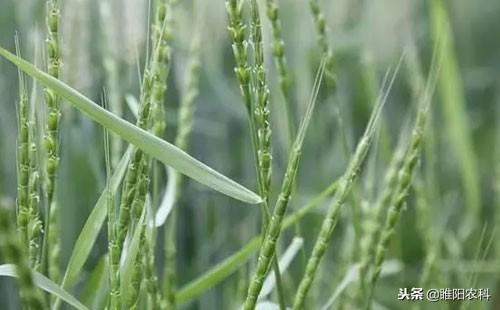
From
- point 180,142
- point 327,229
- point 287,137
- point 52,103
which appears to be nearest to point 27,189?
point 52,103

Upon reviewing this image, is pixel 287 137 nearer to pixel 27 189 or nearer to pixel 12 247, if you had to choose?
pixel 27 189

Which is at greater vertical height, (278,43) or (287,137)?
(278,43)

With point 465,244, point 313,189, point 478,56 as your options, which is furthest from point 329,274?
point 478,56

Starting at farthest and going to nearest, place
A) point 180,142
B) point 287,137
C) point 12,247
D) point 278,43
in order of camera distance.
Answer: point 287,137
point 180,142
point 278,43
point 12,247

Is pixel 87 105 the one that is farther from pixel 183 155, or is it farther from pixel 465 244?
pixel 465 244

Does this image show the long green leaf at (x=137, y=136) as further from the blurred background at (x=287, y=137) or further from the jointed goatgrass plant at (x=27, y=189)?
the blurred background at (x=287, y=137)

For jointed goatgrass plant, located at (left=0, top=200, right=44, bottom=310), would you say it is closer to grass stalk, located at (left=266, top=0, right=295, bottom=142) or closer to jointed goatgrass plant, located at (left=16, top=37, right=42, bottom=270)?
jointed goatgrass plant, located at (left=16, top=37, right=42, bottom=270)

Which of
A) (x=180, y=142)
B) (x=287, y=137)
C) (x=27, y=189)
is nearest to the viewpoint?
(x=27, y=189)

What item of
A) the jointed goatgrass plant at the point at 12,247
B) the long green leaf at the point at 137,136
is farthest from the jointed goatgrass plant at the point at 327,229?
the jointed goatgrass plant at the point at 12,247
